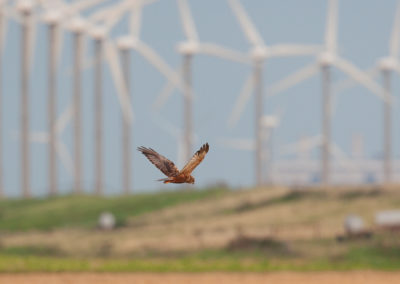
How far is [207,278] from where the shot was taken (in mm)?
42906

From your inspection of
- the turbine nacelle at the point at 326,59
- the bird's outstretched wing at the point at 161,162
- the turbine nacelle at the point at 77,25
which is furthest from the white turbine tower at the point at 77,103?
the bird's outstretched wing at the point at 161,162

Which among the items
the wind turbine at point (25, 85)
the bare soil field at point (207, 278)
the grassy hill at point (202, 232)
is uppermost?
the wind turbine at point (25, 85)

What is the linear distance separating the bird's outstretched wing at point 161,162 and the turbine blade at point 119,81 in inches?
2805

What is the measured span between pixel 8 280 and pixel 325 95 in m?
56.5

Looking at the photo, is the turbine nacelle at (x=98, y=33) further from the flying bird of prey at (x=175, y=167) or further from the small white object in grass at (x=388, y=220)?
the flying bird of prey at (x=175, y=167)

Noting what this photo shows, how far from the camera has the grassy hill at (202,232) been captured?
163 ft

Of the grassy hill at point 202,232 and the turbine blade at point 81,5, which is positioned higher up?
the turbine blade at point 81,5

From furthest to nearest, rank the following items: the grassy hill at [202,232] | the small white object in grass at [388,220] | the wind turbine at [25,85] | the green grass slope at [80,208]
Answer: the wind turbine at [25,85], the green grass slope at [80,208], the small white object in grass at [388,220], the grassy hill at [202,232]

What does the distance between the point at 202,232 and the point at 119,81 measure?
29287 millimetres

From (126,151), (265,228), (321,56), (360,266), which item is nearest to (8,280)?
(360,266)

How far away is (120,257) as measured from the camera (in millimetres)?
54688

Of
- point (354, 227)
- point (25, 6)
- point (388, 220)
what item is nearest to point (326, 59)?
point (25, 6)

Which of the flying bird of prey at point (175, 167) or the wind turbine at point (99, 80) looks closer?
the flying bird of prey at point (175, 167)

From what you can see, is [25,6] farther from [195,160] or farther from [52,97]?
[195,160]
